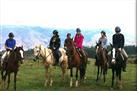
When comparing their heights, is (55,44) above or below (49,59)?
above

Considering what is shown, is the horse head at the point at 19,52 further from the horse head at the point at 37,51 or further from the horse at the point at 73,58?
the horse at the point at 73,58

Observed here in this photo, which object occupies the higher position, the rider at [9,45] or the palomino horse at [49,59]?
the rider at [9,45]

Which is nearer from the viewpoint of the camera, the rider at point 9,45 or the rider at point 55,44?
the rider at point 9,45

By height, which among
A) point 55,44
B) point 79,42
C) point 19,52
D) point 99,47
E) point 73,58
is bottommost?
point 73,58

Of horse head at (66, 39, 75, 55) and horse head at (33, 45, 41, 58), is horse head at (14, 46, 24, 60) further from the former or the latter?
horse head at (66, 39, 75, 55)

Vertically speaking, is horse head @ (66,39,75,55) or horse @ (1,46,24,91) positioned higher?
horse head @ (66,39,75,55)

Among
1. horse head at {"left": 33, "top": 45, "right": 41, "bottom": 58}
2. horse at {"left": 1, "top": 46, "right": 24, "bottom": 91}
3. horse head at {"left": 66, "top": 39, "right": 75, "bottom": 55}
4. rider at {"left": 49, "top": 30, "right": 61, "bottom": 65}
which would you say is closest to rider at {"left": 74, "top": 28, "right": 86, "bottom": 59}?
horse head at {"left": 66, "top": 39, "right": 75, "bottom": 55}

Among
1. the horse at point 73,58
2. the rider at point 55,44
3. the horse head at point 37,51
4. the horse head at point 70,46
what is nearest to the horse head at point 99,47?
the horse at point 73,58

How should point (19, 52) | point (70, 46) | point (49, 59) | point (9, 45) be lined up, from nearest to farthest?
point (19, 52) < point (9, 45) < point (70, 46) < point (49, 59)

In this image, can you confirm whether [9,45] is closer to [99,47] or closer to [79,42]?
[79,42]

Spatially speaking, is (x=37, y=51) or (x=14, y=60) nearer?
(x=14, y=60)

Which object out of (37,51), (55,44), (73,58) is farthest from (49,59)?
(73,58)

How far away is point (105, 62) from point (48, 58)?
3.57 meters

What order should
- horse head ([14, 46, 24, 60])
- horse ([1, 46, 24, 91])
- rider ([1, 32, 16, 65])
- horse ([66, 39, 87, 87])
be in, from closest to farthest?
horse head ([14, 46, 24, 60])
horse ([1, 46, 24, 91])
rider ([1, 32, 16, 65])
horse ([66, 39, 87, 87])
